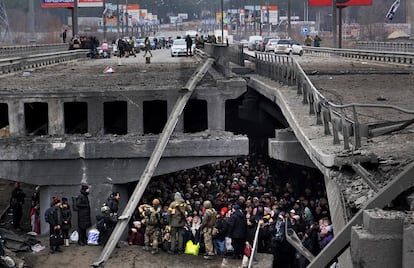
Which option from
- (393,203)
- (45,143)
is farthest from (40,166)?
(393,203)

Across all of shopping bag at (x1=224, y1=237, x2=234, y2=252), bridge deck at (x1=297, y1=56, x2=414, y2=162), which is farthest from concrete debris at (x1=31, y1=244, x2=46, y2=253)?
bridge deck at (x1=297, y1=56, x2=414, y2=162)

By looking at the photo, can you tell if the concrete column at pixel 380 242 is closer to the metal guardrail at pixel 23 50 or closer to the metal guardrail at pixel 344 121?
the metal guardrail at pixel 344 121

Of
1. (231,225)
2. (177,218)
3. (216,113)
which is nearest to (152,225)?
(177,218)

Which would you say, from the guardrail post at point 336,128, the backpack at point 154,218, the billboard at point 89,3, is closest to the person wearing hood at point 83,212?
the backpack at point 154,218

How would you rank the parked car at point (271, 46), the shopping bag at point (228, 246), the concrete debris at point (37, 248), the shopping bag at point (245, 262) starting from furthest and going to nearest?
the parked car at point (271, 46), the concrete debris at point (37, 248), the shopping bag at point (228, 246), the shopping bag at point (245, 262)

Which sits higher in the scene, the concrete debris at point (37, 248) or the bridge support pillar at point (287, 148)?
the bridge support pillar at point (287, 148)

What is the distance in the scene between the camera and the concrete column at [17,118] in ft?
68.3

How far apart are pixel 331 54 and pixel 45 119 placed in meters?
33.4

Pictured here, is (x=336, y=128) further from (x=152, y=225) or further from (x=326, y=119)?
(x=152, y=225)

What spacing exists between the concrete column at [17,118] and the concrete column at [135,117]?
2.70 meters

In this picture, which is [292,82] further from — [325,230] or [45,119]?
[325,230]

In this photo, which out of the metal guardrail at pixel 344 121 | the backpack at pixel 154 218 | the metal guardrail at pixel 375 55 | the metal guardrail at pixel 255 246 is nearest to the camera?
the metal guardrail at pixel 344 121

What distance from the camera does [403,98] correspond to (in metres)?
19.1

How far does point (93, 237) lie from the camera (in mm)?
17391
